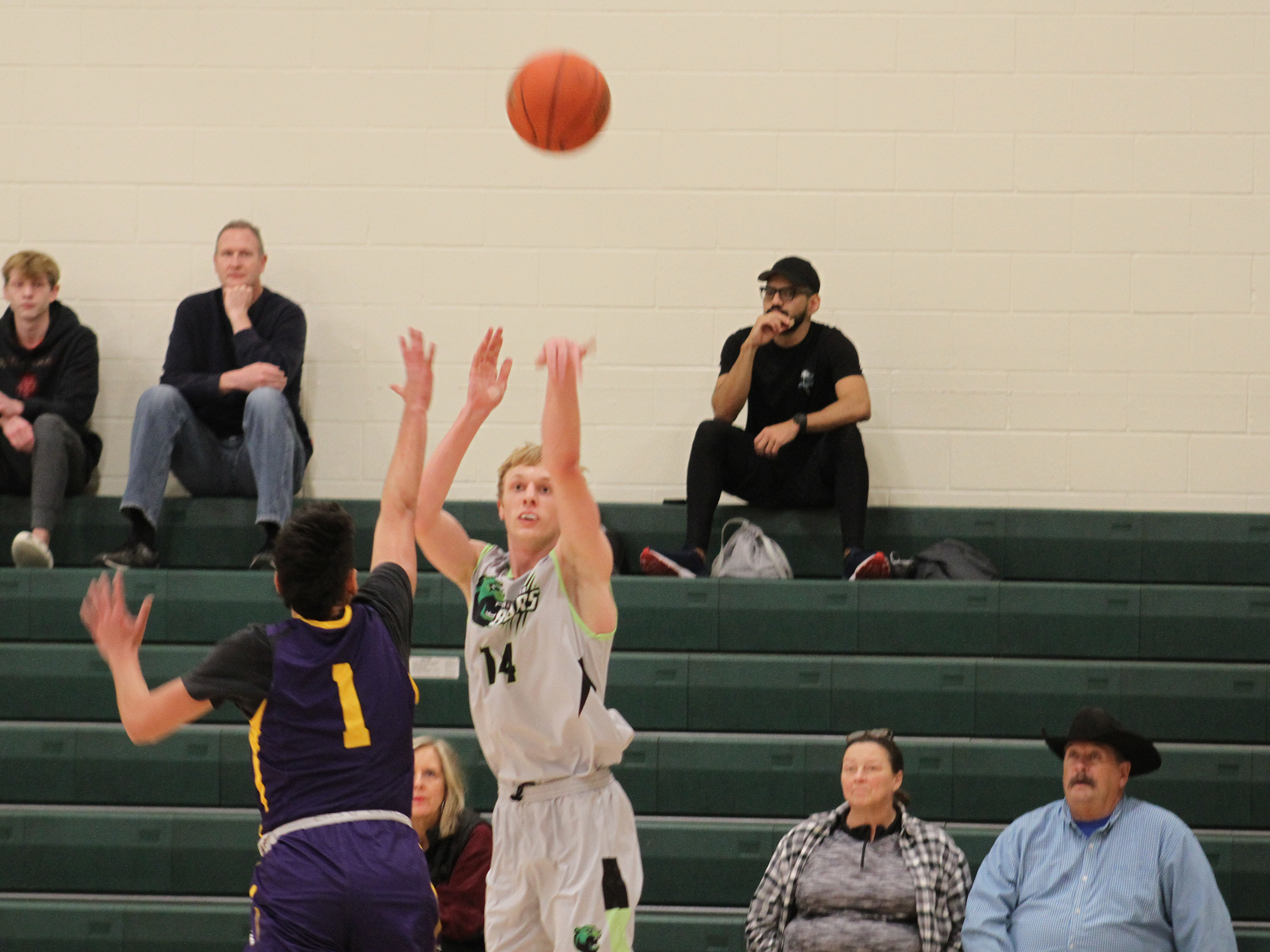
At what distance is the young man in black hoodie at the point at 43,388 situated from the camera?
675 cm

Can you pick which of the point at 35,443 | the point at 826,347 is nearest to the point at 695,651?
the point at 826,347

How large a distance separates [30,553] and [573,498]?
3.77 m

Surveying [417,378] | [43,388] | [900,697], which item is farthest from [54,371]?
[900,697]

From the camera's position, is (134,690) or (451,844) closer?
(134,690)

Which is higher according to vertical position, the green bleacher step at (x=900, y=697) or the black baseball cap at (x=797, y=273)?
the black baseball cap at (x=797, y=273)

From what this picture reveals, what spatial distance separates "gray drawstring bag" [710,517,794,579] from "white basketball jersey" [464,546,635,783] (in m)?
2.33

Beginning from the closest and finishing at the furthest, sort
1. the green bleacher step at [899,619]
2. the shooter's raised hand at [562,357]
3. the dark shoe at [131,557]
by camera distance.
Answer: the shooter's raised hand at [562,357] < the green bleacher step at [899,619] < the dark shoe at [131,557]

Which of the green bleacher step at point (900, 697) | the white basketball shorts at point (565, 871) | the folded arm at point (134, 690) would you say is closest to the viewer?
the folded arm at point (134, 690)

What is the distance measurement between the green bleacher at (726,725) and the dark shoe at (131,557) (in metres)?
0.16

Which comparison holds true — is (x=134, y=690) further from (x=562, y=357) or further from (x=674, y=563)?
(x=674, y=563)

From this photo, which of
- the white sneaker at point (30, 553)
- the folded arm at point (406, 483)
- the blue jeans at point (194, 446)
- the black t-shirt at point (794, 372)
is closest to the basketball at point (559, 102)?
the folded arm at point (406, 483)

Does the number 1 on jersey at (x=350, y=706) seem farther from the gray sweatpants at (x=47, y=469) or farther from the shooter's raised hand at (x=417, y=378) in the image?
the gray sweatpants at (x=47, y=469)

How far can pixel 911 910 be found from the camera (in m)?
4.74

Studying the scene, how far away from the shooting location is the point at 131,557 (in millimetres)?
6559
